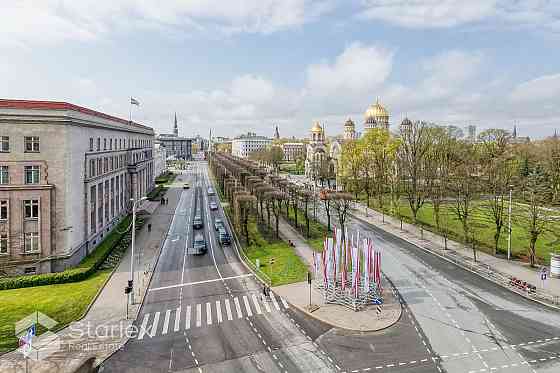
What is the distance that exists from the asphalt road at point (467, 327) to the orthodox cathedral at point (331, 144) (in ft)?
246

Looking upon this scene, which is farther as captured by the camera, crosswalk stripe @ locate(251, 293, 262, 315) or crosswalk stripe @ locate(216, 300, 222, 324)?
crosswalk stripe @ locate(251, 293, 262, 315)

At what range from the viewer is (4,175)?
3512 centimetres

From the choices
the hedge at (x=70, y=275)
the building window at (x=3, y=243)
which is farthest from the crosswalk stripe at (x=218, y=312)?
the building window at (x=3, y=243)

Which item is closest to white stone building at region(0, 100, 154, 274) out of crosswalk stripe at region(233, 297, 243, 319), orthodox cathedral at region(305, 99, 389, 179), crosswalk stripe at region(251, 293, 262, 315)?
crosswalk stripe at region(233, 297, 243, 319)

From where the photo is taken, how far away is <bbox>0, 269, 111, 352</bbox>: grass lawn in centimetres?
2509

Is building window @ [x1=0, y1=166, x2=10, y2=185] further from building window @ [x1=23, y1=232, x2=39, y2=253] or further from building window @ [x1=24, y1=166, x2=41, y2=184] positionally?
building window @ [x1=23, y1=232, x2=39, y2=253]

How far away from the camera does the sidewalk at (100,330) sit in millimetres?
21141

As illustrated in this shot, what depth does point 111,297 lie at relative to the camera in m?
30.9

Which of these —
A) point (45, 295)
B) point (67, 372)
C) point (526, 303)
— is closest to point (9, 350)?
point (67, 372)

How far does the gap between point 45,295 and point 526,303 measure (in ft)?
129

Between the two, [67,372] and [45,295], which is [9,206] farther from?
[67,372]

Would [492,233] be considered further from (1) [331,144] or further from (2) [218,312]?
(1) [331,144]

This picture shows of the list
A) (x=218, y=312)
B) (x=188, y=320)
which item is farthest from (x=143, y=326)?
(x=218, y=312)

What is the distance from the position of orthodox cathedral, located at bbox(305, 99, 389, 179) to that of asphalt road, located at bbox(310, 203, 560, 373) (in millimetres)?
74869
